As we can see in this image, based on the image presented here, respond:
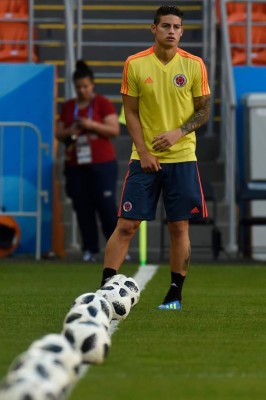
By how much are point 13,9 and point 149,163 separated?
10.9m

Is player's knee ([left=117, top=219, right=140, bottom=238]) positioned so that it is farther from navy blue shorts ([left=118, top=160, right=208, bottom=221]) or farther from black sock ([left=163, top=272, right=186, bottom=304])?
black sock ([left=163, top=272, right=186, bottom=304])

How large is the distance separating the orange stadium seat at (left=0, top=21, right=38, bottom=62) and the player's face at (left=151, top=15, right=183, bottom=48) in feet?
33.7

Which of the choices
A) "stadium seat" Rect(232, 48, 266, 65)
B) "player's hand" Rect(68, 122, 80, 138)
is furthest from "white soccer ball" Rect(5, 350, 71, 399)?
"stadium seat" Rect(232, 48, 266, 65)

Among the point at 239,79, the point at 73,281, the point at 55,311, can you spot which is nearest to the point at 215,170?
the point at 239,79

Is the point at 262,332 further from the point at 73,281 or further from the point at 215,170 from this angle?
the point at 215,170

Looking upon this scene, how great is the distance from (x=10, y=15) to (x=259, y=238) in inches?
203

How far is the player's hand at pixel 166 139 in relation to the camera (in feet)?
33.6

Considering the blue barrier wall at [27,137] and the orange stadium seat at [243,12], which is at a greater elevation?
the orange stadium seat at [243,12]

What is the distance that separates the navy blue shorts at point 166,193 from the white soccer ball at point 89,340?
322cm

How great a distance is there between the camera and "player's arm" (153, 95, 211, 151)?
10.3 m

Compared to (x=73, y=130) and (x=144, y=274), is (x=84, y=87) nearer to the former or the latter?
(x=73, y=130)

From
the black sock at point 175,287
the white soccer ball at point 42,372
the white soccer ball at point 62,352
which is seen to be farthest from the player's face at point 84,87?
the white soccer ball at point 42,372

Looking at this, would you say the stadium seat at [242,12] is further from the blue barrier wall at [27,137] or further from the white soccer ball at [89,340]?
the white soccer ball at [89,340]

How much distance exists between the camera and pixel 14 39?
20.6 m
